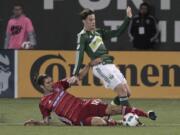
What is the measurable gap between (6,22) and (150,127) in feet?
33.4

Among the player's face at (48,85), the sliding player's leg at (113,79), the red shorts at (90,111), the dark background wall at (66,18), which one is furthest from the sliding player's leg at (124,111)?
the dark background wall at (66,18)

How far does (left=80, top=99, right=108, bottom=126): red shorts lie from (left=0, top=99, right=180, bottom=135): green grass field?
12.2 inches

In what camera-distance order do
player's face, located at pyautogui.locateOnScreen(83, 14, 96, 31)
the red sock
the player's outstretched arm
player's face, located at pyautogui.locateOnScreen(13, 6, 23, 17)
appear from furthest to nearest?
player's face, located at pyautogui.locateOnScreen(13, 6, 23, 17) → the player's outstretched arm → player's face, located at pyautogui.locateOnScreen(83, 14, 96, 31) → the red sock

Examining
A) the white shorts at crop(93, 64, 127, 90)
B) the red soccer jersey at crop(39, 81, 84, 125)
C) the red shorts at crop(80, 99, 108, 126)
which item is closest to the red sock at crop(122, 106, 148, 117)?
the red shorts at crop(80, 99, 108, 126)

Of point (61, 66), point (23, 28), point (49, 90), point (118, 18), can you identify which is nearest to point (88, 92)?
point (61, 66)

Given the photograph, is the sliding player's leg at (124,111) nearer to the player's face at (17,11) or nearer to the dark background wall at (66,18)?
the player's face at (17,11)

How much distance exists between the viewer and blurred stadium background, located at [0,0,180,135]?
16.0m

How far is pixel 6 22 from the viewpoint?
2350 cm

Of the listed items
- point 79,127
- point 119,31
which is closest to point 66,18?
point 119,31

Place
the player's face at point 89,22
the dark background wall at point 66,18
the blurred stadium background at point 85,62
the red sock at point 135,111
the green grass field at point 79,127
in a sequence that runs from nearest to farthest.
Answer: the green grass field at point 79,127 → the red sock at point 135,111 → the player's face at point 89,22 → the blurred stadium background at point 85,62 → the dark background wall at point 66,18

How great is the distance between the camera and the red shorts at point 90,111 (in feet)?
46.5

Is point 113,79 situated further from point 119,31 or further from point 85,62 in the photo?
point 85,62

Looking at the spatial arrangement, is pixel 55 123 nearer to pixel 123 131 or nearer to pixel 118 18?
pixel 123 131

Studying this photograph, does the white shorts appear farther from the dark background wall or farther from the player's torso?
the dark background wall
